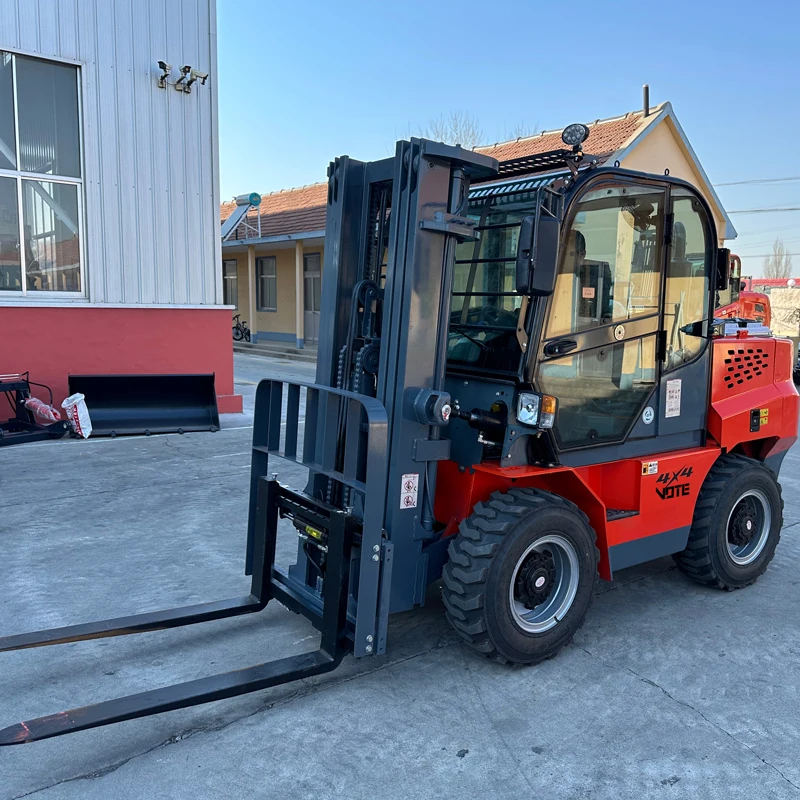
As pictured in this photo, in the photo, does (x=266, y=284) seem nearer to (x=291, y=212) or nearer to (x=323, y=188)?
(x=291, y=212)

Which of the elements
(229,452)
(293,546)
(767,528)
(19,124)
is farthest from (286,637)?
(19,124)

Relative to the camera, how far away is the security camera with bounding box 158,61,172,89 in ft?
31.6

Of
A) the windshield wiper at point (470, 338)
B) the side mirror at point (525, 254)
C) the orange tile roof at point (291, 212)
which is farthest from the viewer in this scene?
the orange tile roof at point (291, 212)

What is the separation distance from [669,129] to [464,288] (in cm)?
1623

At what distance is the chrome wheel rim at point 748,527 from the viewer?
480cm

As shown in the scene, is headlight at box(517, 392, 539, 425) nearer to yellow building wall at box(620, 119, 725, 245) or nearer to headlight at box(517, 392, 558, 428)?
headlight at box(517, 392, 558, 428)

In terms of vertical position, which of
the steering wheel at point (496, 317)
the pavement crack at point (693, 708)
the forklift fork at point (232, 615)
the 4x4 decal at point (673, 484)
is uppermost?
the steering wheel at point (496, 317)

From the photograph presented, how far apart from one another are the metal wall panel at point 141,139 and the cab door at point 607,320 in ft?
25.1

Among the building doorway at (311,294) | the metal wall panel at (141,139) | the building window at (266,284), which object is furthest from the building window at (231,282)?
the metal wall panel at (141,139)

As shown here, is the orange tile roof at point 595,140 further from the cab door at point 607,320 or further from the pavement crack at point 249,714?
the pavement crack at point 249,714

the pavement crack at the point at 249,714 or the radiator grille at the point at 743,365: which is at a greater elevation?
the radiator grille at the point at 743,365

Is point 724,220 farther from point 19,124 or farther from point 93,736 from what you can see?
point 93,736

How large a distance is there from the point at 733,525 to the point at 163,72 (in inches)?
356

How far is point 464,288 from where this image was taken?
4.12 metres
